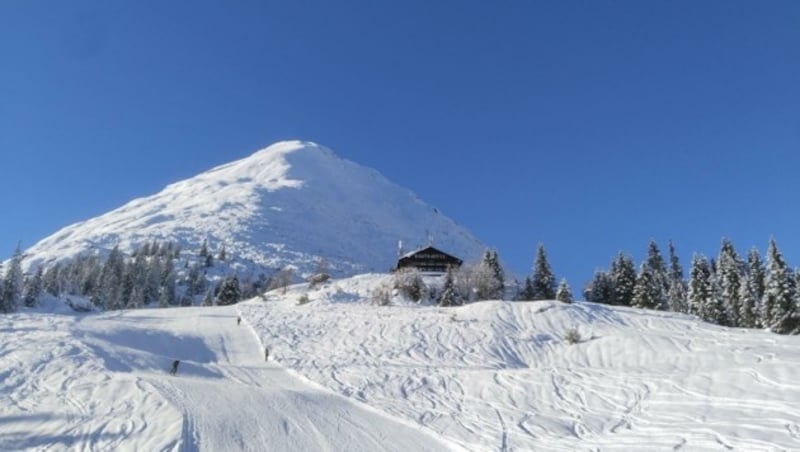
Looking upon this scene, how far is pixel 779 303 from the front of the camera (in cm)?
4106

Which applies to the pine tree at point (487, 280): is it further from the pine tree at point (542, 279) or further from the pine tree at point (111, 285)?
the pine tree at point (111, 285)

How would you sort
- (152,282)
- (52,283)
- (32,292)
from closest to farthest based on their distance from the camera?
(32,292)
(52,283)
(152,282)

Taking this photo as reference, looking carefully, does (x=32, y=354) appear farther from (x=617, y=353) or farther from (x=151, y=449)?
(x=617, y=353)

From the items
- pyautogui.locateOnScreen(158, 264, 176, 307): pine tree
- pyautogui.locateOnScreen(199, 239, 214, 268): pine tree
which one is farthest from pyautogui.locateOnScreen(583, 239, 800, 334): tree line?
pyautogui.locateOnScreen(199, 239, 214, 268): pine tree

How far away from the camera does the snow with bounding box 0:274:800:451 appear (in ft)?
42.1

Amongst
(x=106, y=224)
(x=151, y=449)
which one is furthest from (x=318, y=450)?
(x=106, y=224)

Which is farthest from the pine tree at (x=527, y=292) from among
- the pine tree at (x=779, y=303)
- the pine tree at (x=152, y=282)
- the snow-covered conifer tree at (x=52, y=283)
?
the snow-covered conifer tree at (x=52, y=283)

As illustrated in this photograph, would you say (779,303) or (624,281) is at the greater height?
(624,281)

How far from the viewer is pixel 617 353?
78.4 ft

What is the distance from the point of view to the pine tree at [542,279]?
5825cm

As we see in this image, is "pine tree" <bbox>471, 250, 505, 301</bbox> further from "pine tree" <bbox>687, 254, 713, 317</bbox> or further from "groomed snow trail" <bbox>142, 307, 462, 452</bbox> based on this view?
"groomed snow trail" <bbox>142, 307, 462, 452</bbox>

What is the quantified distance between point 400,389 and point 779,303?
36.3 m

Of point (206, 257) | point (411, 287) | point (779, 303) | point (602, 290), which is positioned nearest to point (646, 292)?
point (602, 290)

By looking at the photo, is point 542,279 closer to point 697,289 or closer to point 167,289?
point 697,289
